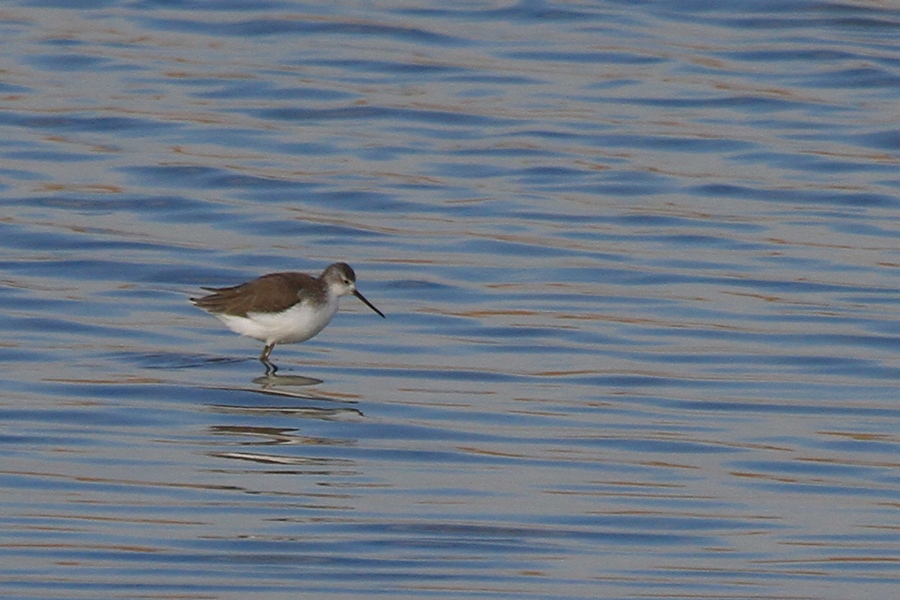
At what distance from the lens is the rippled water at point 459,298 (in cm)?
908

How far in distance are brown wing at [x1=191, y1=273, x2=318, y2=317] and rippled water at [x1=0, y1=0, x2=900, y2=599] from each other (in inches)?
13.7

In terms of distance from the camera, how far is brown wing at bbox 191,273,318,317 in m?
13.2

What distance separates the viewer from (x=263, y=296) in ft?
43.5

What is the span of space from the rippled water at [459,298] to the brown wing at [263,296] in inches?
13.7

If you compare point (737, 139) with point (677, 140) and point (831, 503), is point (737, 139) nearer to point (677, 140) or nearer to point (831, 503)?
point (677, 140)

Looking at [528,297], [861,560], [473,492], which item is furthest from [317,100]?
[861,560]

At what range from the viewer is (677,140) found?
821 inches

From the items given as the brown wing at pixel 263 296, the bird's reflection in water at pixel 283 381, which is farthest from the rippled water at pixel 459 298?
the brown wing at pixel 263 296

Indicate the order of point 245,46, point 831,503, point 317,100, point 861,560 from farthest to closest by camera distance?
point 245,46
point 317,100
point 831,503
point 861,560

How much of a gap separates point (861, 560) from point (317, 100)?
1444 centimetres

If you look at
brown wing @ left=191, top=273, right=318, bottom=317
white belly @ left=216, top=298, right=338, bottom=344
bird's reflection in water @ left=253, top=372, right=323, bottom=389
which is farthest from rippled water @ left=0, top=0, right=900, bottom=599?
brown wing @ left=191, top=273, right=318, bottom=317

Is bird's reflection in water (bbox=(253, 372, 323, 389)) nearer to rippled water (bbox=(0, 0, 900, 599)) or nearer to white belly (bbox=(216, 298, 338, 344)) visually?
rippled water (bbox=(0, 0, 900, 599))

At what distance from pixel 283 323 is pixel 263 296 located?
0.24 m

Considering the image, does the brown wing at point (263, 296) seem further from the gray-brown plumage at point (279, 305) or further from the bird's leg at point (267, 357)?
the bird's leg at point (267, 357)
